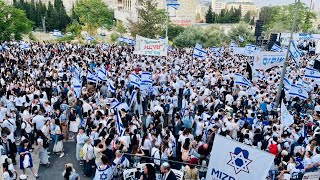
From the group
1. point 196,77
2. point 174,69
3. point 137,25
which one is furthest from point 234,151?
point 137,25

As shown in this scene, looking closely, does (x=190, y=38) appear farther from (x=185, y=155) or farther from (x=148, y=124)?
(x=185, y=155)

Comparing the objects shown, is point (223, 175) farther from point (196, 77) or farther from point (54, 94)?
point (196, 77)

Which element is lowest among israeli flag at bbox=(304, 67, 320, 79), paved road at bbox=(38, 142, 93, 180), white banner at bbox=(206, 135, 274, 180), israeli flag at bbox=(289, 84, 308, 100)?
paved road at bbox=(38, 142, 93, 180)

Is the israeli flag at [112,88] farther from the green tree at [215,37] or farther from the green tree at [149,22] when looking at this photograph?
the green tree at [215,37]

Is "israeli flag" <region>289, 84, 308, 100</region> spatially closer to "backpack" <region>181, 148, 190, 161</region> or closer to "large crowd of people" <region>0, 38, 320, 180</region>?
"large crowd of people" <region>0, 38, 320, 180</region>

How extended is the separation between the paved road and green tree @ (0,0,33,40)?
108ft

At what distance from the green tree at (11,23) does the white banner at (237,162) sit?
130 feet

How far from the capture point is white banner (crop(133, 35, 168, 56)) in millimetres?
18172

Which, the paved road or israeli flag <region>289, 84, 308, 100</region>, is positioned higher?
israeli flag <region>289, 84, 308, 100</region>

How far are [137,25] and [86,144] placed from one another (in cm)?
3365

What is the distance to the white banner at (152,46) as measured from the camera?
59.6 feet

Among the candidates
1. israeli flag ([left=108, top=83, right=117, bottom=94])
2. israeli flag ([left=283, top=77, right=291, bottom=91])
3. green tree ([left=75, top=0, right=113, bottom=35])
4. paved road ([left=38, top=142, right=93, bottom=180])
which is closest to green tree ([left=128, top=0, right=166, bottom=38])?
green tree ([left=75, top=0, right=113, bottom=35])

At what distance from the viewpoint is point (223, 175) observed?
217 inches

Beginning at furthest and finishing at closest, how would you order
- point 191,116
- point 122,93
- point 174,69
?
1. point 174,69
2. point 122,93
3. point 191,116
